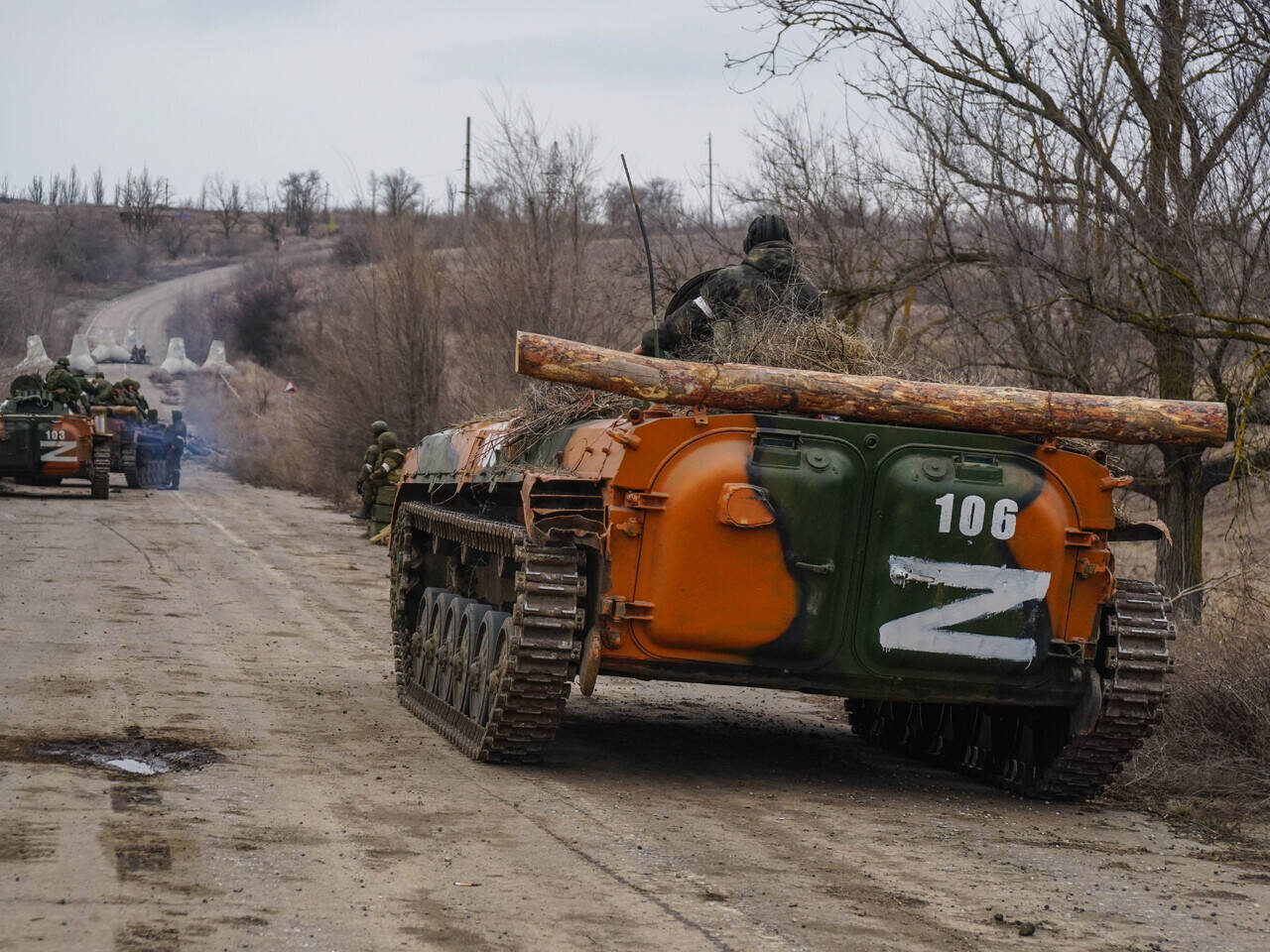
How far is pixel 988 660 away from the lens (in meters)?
7.53

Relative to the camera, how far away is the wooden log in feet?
24.0

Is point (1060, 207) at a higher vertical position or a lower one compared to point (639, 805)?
higher

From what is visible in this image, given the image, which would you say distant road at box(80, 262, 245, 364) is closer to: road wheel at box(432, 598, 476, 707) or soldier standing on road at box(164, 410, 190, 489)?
soldier standing on road at box(164, 410, 190, 489)

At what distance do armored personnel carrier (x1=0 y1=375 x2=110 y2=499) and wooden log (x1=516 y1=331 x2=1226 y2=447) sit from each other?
71.4ft

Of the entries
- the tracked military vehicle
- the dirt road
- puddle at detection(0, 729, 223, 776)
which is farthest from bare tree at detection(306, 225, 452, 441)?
the tracked military vehicle

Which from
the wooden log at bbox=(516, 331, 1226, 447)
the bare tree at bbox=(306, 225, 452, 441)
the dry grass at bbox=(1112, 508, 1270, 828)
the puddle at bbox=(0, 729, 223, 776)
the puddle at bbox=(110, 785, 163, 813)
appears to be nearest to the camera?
the puddle at bbox=(110, 785, 163, 813)

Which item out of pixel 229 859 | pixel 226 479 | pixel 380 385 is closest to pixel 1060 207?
pixel 229 859

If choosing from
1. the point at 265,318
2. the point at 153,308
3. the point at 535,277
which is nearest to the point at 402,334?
the point at 535,277

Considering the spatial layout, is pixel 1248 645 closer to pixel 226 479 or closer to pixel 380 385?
pixel 380 385

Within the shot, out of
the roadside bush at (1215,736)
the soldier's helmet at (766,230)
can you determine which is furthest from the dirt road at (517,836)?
the soldier's helmet at (766,230)

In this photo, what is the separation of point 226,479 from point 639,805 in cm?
3272

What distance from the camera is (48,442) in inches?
1084

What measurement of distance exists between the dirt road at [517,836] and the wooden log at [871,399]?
174cm

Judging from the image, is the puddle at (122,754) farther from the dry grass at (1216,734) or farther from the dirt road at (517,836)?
the dry grass at (1216,734)
